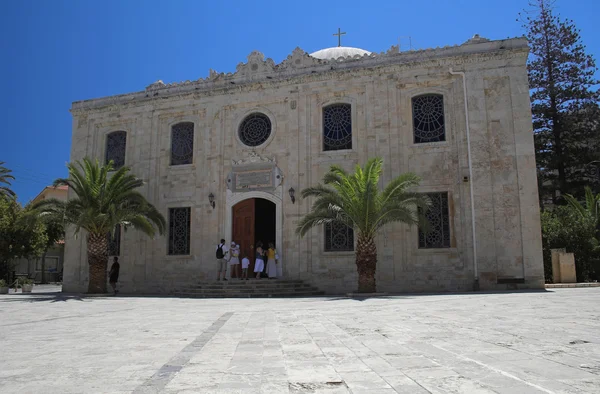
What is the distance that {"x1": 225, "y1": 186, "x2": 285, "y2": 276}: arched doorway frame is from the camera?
17.7m

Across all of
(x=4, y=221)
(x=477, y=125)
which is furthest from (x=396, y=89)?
(x=4, y=221)

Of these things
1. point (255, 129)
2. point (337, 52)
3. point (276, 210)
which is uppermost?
point (337, 52)

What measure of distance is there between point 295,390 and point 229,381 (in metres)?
0.56

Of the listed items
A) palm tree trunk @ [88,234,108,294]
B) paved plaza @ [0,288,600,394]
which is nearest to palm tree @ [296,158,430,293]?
paved plaza @ [0,288,600,394]

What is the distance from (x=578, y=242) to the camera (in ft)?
65.3

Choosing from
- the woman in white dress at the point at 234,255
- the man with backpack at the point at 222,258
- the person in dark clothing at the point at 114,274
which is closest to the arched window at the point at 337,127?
the woman in white dress at the point at 234,255

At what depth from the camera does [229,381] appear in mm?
3604

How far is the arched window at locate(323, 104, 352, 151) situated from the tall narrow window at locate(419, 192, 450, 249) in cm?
367

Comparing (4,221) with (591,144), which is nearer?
(4,221)

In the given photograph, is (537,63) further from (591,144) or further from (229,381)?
(229,381)

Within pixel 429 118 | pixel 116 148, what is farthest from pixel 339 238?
pixel 116 148

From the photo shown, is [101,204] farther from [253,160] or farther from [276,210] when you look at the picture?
[276,210]

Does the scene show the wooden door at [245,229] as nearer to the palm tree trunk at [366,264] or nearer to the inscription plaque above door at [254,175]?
the inscription plaque above door at [254,175]

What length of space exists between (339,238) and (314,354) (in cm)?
1261
